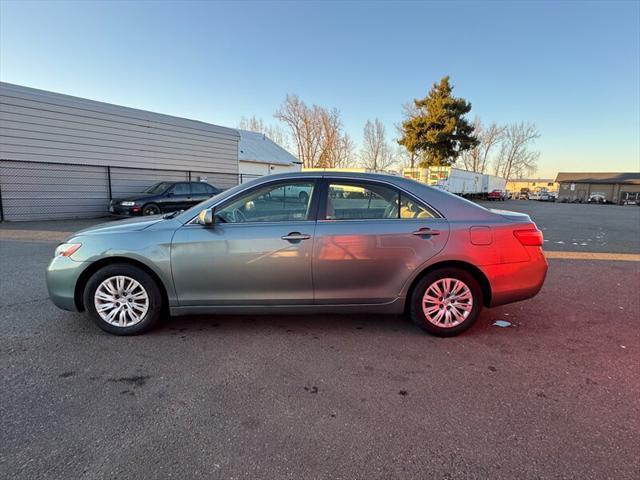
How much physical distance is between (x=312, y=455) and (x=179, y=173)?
16433 mm

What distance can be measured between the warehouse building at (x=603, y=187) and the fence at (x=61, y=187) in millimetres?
71876

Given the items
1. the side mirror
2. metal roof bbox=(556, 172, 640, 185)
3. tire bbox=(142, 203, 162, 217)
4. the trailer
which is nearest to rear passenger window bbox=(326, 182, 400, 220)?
the side mirror

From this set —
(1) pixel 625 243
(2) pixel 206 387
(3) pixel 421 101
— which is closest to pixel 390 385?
(2) pixel 206 387

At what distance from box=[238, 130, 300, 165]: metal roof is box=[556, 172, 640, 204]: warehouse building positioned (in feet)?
189

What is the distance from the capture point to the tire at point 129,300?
346 centimetres

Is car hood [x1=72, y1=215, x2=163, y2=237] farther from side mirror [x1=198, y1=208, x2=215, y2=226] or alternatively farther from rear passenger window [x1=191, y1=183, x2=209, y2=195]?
rear passenger window [x1=191, y1=183, x2=209, y2=195]

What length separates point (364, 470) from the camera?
6.43ft

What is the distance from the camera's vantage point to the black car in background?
12242mm

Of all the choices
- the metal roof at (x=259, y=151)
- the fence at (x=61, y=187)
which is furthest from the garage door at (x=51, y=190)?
the metal roof at (x=259, y=151)

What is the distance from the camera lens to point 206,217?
3.38 m

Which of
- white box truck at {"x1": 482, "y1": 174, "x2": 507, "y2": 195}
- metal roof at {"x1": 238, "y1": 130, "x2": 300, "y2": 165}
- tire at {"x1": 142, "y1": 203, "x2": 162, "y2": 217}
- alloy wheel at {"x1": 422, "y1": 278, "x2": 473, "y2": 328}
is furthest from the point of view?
white box truck at {"x1": 482, "y1": 174, "x2": 507, "y2": 195}

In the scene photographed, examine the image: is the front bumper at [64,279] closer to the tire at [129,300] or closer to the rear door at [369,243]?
the tire at [129,300]

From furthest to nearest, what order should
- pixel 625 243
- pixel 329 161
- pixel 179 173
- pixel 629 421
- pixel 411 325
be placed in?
pixel 329 161 → pixel 179 173 → pixel 625 243 → pixel 411 325 → pixel 629 421

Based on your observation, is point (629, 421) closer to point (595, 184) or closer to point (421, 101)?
point (421, 101)
